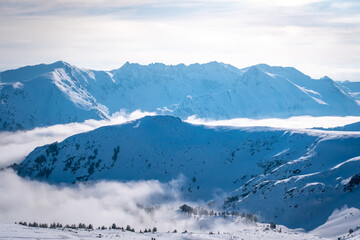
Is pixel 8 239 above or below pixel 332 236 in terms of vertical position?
above

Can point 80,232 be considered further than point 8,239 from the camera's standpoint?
Yes

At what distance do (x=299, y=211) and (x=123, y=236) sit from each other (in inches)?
4157

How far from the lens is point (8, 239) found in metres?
95.3

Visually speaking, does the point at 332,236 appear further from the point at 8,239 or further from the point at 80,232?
the point at 8,239

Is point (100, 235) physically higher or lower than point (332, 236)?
higher

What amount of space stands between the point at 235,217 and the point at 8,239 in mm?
107177

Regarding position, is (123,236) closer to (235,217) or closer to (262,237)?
(262,237)

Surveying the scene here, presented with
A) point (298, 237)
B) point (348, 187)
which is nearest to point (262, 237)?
point (298, 237)

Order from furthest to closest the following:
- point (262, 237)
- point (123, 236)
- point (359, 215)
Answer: point (359, 215), point (262, 237), point (123, 236)

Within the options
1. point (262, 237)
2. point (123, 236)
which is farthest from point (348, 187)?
point (123, 236)

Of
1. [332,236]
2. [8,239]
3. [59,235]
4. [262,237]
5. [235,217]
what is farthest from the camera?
[235,217]

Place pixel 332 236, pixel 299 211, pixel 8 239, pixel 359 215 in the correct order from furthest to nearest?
pixel 299 211, pixel 359 215, pixel 332 236, pixel 8 239

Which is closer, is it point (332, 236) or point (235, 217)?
point (332, 236)

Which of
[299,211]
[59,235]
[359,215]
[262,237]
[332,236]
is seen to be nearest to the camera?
[59,235]
